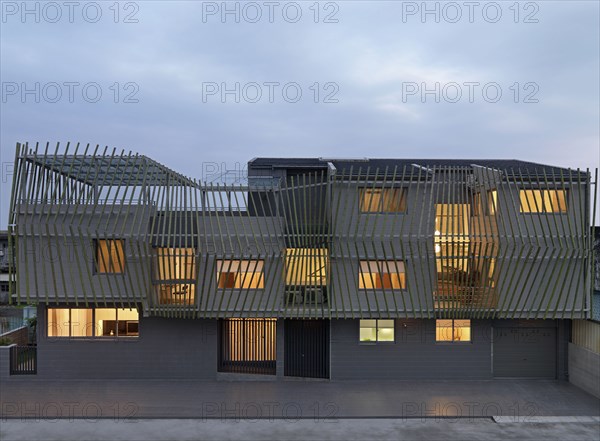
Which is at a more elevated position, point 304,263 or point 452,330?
point 304,263

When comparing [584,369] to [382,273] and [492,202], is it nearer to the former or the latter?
[492,202]

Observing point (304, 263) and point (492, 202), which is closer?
point (492, 202)

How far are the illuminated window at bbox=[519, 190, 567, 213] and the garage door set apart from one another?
525cm

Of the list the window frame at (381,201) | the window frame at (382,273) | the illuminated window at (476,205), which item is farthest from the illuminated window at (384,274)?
the illuminated window at (476,205)

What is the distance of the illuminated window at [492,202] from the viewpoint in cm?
2058

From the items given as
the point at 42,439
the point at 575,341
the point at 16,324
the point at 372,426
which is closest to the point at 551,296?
the point at 575,341

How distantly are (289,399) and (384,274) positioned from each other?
618 centimetres

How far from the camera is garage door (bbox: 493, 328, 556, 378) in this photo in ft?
72.7

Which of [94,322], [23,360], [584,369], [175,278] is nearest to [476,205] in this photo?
[584,369]

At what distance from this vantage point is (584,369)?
2055 cm

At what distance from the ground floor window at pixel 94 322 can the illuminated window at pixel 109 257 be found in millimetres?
2118

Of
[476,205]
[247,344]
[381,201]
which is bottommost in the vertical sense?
[247,344]
